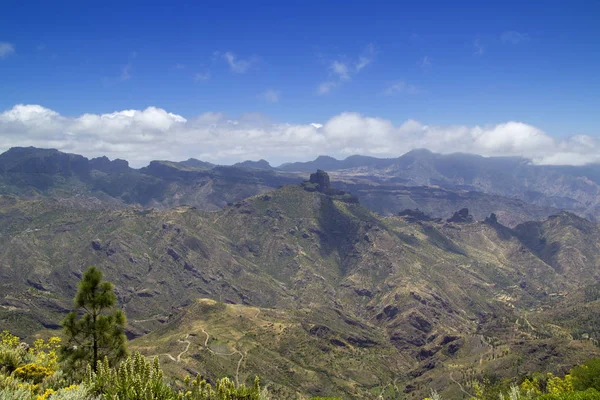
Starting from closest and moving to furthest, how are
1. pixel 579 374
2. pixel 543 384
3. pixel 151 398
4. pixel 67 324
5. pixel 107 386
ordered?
1. pixel 151 398
2. pixel 107 386
3. pixel 67 324
4. pixel 579 374
5. pixel 543 384

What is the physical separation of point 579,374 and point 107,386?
104 m

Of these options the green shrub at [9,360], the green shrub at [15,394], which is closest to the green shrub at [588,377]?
Answer: the green shrub at [15,394]

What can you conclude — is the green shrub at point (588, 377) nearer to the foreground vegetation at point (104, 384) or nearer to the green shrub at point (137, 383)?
the foreground vegetation at point (104, 384)

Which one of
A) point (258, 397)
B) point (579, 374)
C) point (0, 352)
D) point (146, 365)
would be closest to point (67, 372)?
point (0, 352)

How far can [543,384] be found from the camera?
162875mm

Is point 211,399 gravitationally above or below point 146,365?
below

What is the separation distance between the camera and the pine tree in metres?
36.2

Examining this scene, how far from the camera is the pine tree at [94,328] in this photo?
36.2 metres

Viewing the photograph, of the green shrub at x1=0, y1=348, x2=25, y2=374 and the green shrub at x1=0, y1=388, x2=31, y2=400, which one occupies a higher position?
the green shrub at x1=0, y1=388, x2=31, y2=400

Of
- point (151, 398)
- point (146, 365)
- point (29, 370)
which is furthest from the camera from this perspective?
point (29, 370)

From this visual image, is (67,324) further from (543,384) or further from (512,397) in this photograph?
(543,384)

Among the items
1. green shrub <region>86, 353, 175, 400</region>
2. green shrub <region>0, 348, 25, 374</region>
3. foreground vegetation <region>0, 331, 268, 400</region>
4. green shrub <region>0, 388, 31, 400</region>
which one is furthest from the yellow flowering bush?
green shrub <region>86, 353, 175, 400</region>

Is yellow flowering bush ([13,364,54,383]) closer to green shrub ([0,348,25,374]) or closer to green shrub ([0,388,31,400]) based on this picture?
green shrub ([0,348,25,374])

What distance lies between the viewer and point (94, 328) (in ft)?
120
